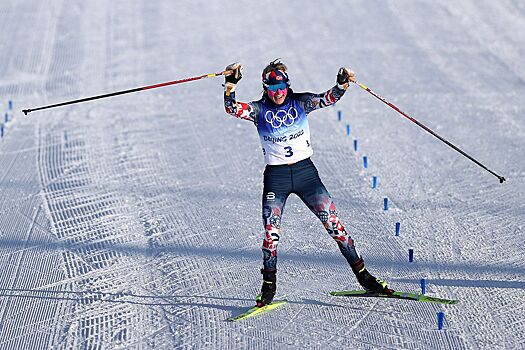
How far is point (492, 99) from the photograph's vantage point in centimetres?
964

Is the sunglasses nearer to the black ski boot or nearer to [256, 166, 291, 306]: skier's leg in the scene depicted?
[256, 166, 291, 306]: skier's leg

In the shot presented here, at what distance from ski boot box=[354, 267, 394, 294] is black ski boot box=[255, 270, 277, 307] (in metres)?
0.59

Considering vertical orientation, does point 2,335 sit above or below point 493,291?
below

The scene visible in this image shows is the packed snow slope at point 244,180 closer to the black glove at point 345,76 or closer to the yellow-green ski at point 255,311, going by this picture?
the yellow-green ski at point 255,311

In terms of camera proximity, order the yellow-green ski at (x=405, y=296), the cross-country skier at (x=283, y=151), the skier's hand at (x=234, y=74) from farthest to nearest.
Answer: the yellow-green ski at (x=405, y=296)
the cross-country skier at (x=283, y=151)
the skier's hand at (x=234, y=74)

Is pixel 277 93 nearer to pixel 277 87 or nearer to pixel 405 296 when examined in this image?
pixel 277 87

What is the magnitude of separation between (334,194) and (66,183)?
8.47ft

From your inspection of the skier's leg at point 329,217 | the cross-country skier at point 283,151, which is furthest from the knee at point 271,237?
the skier's leg at point 329,217

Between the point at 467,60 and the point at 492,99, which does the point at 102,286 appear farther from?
the point at 467,60

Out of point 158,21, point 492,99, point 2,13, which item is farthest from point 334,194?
point 2,13

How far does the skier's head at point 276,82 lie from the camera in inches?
214

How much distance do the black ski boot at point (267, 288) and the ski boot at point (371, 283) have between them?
59cm

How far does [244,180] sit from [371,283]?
2481 mm

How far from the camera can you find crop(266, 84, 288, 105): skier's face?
5.46 metres
